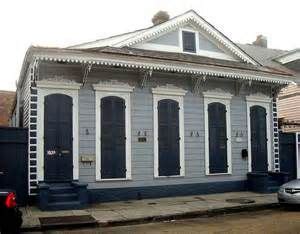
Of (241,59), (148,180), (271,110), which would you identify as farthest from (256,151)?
(148,180)

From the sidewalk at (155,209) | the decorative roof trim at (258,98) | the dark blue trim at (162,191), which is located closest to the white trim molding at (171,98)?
the dark blue trim at (162,191)

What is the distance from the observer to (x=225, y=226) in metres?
11.3

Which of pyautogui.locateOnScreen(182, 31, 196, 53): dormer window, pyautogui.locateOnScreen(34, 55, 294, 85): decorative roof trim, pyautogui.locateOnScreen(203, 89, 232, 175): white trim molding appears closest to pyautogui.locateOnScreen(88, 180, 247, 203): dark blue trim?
pyautogui.locateOnScreen(203, 89, 232, 175): white trim molding

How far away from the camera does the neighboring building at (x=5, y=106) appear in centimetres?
3580

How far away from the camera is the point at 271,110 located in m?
19.3

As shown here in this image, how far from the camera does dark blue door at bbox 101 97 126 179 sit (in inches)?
600

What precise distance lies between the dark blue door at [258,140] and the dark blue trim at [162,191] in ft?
3.48

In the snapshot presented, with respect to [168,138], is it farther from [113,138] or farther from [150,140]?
[113,138]

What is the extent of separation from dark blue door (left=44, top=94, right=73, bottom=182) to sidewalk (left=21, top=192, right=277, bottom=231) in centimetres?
138

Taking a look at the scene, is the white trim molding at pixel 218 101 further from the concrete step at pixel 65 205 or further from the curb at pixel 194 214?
the concrete step at pixel 65 205

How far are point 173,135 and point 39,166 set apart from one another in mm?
5067

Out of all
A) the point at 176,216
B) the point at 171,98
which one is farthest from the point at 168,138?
the point at 176,216

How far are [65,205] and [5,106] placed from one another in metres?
25.4

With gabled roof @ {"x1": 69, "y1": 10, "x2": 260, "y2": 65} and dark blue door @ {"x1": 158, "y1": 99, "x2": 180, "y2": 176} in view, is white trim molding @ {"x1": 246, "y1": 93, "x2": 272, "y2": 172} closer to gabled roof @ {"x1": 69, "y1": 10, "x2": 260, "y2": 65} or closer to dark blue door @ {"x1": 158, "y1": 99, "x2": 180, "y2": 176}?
gabled roof @ {"x1": 69, "y1": 10, "x2": 260, "y2": 65}
